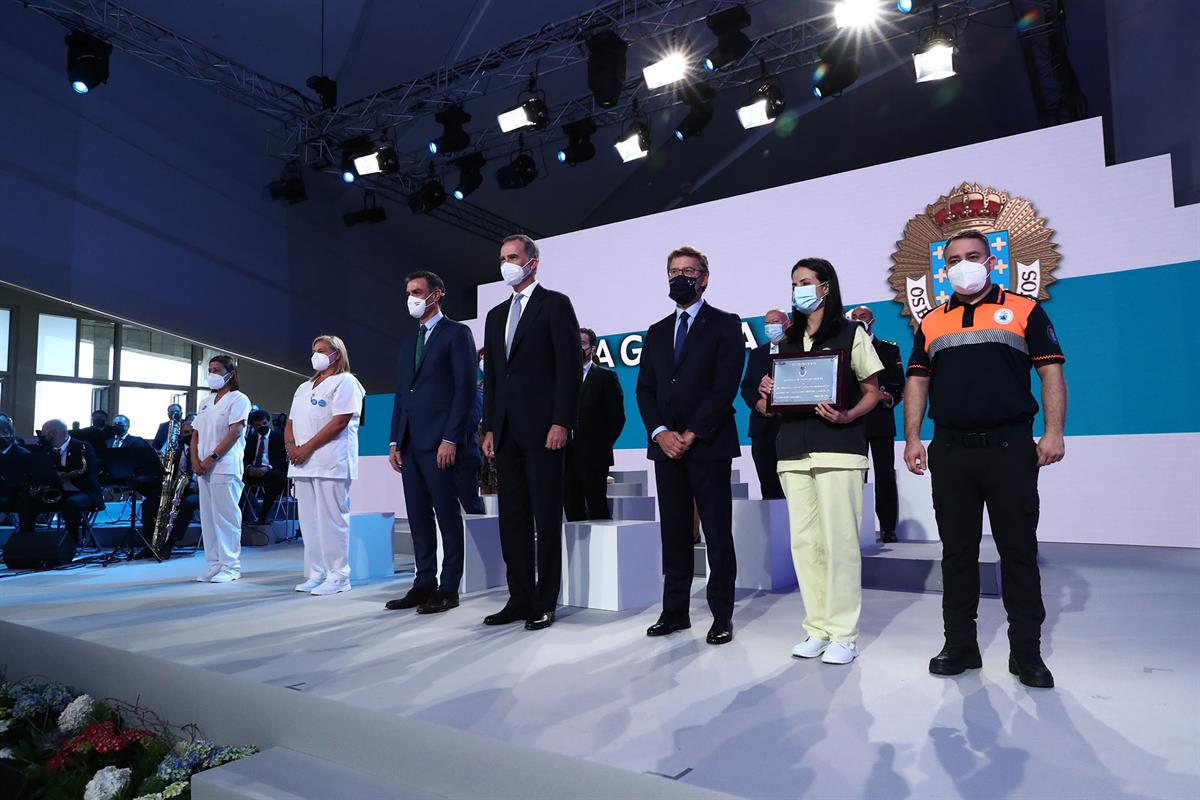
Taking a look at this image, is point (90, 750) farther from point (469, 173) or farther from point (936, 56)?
point (469, 173)

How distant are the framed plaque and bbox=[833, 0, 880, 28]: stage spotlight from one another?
5.12 meters

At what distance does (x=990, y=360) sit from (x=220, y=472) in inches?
173

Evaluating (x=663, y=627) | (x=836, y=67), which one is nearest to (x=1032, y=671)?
(x=663, y=627)

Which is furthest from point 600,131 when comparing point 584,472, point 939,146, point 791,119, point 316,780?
point 316,780

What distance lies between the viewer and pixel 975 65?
977cm

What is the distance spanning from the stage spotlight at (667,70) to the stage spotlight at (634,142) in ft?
2.69

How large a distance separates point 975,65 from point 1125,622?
862 cm

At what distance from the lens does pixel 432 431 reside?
3676 mm

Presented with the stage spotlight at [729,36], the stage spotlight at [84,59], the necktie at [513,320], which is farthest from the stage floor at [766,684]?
the stage spotlight at [84,59]

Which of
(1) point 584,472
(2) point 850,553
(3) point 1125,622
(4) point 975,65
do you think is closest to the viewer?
(2) point 850,553

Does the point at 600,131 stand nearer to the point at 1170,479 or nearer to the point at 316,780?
the point at 1170,479

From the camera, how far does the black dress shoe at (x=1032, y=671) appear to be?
2.24 metres

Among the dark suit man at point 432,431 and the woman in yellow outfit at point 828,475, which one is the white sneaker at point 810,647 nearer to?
the woman in yellow outfit at point 828,475

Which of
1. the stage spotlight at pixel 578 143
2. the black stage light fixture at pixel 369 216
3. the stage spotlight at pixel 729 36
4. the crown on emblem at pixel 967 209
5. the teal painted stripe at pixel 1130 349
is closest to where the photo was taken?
the teal painted stripe at pixel 1130 349
